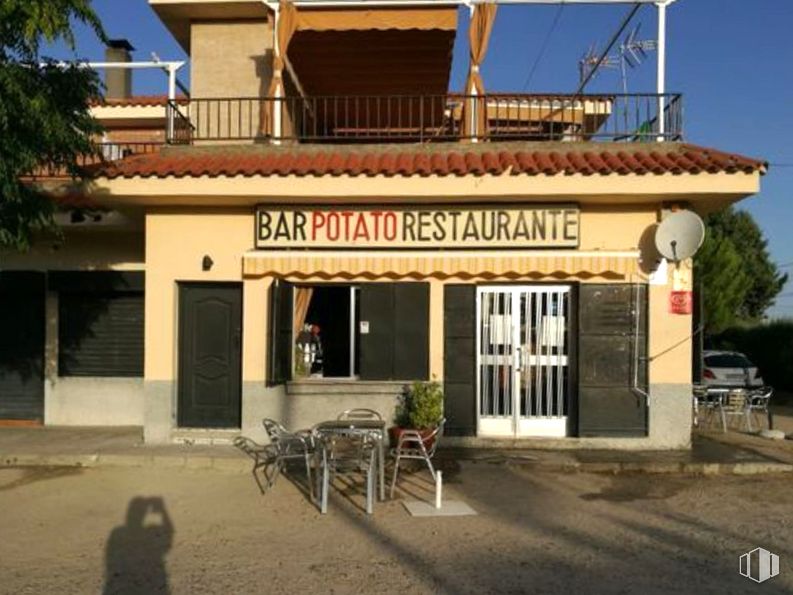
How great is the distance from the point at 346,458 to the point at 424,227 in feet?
12.3

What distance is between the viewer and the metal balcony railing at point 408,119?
11945 millimetres

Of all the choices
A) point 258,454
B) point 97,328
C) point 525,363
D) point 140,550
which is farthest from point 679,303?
point 97,328

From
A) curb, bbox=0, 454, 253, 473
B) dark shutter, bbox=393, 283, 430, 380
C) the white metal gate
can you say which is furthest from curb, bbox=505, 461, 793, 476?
curb, bbox=0, 454, 253, 473

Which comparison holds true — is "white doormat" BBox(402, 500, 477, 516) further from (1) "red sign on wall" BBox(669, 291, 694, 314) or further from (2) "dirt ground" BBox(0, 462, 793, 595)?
(1) "red sign on wall" BBox(669, 291, 694, 314)

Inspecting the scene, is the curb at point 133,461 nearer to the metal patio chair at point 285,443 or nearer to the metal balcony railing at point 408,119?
the metal patio chair at point 285,443

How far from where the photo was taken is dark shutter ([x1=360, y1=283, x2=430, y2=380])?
11.5 meters

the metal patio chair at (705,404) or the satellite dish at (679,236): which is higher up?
the satellite dish at (679,236)

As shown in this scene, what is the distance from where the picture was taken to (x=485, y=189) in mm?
10680

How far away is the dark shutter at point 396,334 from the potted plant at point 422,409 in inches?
13.0

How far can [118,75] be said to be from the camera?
19938 millimetres

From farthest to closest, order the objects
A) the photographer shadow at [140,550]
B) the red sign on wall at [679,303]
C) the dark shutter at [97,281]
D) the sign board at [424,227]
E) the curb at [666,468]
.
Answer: the dark shutter at [97,281] → the red sign on wall at [679,303] → the sign board at [424,227] → the curb at [666,468] → the photographer shadow at [140,550]

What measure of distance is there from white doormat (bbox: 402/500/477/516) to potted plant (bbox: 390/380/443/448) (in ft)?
6.94

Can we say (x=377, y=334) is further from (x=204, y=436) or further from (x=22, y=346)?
(x=22, y=346)

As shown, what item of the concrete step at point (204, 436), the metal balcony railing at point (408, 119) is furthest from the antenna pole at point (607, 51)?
the concrete step at point (204, 436)
